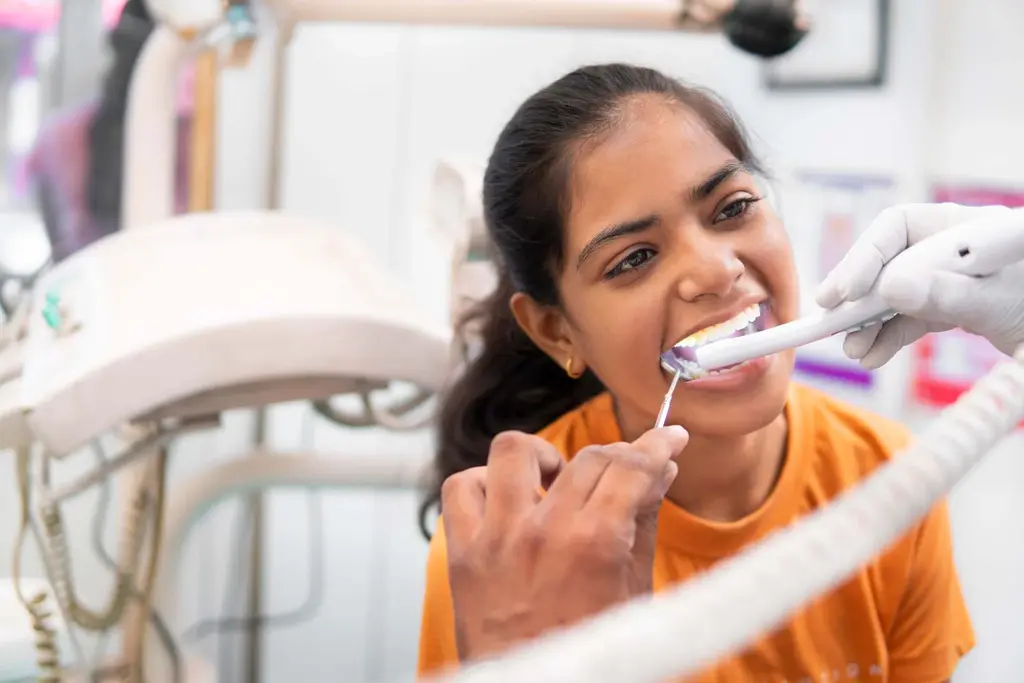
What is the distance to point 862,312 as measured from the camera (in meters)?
0.62

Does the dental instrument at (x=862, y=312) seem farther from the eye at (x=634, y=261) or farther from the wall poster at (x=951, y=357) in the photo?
the wall poster at (x=951, y=357)

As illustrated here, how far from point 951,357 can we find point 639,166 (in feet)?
2.25

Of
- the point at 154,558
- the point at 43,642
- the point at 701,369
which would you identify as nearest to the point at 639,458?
the point at 701,369

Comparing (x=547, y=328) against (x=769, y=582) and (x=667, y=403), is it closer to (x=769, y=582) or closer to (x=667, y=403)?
(x=667, y=403)

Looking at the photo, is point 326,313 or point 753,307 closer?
point 753,307

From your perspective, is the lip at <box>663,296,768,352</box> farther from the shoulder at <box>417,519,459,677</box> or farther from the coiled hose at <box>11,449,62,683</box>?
the coiled hose at <box>11,449,62,683</box>

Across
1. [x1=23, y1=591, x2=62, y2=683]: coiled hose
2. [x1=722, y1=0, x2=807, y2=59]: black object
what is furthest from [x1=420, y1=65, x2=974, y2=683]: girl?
[x1=23, y1=591, x2=62, y2=683]: coiled hose

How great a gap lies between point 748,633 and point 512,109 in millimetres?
542

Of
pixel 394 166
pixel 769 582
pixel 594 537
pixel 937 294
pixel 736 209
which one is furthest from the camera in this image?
pixel 394 166

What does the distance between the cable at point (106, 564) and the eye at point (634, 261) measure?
58 centimetres

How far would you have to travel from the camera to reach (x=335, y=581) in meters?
1.63

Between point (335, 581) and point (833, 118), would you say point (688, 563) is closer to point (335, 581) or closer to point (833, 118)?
point (833, 118)

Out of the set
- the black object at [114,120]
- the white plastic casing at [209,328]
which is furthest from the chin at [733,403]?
the black object at [114,120]

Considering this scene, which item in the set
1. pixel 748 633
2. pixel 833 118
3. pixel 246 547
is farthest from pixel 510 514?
pixel 246 547
